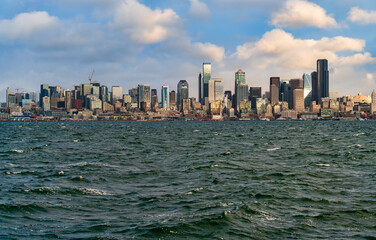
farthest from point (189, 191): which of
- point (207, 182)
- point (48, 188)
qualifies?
point (48, 188)

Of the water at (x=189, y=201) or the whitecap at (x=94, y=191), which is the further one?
the whitecap at (x=94, y=191)

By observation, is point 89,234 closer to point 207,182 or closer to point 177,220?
point 177,220

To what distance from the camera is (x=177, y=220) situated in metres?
22.3

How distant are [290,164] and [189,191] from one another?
2046 centimetres

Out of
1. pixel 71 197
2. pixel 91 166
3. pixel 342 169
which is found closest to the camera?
pixel 71 197

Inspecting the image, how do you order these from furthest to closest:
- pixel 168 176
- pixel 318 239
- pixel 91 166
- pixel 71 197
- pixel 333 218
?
pixel 91 166 < pixel 168 176 < pixel 71 197 < pixel 333 218 < pixel 318 239

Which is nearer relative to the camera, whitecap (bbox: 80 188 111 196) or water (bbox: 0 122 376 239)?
water (bbox: 0 122 376 239)

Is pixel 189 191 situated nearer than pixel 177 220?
No

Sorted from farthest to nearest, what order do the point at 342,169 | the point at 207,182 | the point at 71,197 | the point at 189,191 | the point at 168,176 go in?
1. the point at 342,169
2. the point at 168,176
3. the point at 207,182
4. the point at 189,191
5. the point at 71,197

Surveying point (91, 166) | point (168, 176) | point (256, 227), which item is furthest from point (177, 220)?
point (91, 166)

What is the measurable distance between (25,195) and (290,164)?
100 feet

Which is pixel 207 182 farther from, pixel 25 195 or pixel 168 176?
pixel 25 195

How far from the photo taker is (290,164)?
47.0 m

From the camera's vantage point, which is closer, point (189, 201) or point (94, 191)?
point (189, 201)
